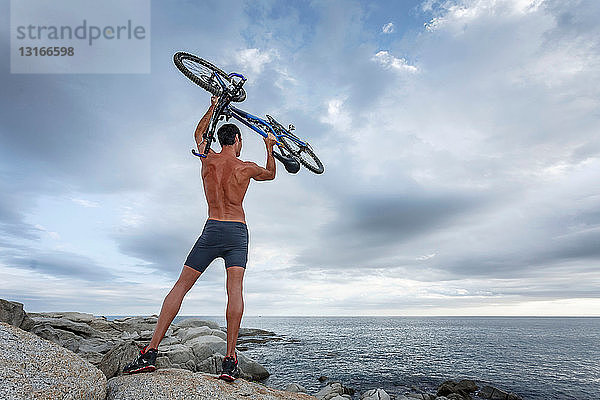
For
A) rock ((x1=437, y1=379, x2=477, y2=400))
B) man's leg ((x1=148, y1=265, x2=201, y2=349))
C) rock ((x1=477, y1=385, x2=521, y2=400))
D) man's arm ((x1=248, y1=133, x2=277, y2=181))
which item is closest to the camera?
man's leg ((x1=148, y1=265, x2=201, y2=349))

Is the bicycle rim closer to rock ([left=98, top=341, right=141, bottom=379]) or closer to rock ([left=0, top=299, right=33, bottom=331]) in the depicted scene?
rock ([left=98, top=341, right=141, bottom=379])

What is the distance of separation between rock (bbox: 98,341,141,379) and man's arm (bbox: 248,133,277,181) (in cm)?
413

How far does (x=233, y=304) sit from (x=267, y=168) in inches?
87.7

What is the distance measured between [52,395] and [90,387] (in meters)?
0.53

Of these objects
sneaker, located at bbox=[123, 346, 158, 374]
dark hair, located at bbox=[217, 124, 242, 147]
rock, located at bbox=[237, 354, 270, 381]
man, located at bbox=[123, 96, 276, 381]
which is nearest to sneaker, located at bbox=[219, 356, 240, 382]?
man, located at bbox=[123, 96, 276, 381]

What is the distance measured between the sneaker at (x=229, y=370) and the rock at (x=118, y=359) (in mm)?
2459

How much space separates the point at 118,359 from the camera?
646 centimetres

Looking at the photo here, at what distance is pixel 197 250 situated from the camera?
5348mm

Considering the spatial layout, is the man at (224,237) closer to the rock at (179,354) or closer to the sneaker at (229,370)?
the sneaker at (229,370)

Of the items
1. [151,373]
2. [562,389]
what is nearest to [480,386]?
[562,389]

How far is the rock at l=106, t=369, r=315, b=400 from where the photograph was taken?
13.6ft

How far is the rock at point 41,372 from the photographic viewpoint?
339 centimetres

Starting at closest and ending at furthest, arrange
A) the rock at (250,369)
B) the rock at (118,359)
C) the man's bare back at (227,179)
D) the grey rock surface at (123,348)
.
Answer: the man's bare back at (227,179) → the rock at (118,359) → the grey rock surface at (123,348) → the rock at (250,369)

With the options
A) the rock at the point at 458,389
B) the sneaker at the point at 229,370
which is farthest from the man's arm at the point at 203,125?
the rock at the point at 458,389
